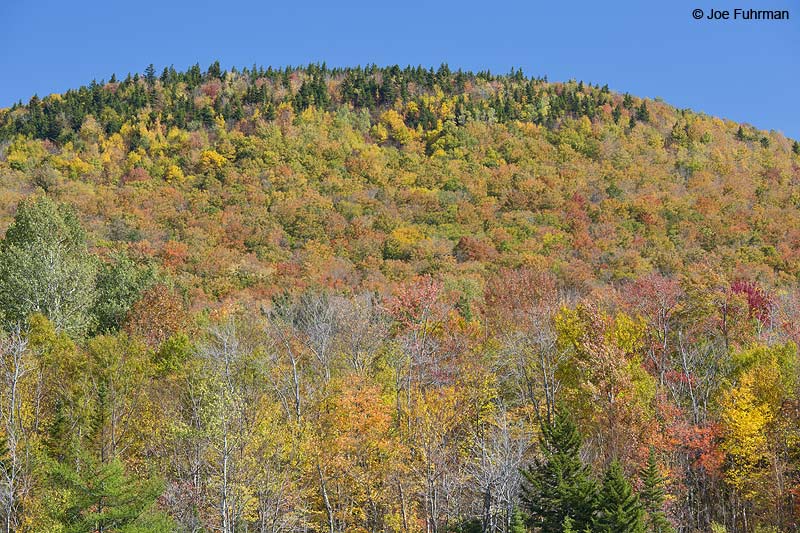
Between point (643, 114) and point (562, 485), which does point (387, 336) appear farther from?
point (643, 114)

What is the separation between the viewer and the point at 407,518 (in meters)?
28.2

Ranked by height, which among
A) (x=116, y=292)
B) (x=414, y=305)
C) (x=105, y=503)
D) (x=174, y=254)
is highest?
(x=174, y=254)

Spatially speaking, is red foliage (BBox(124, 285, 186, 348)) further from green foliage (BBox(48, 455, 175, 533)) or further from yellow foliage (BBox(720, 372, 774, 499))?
yellow foliage (BBox(720, 372, 774, 499))

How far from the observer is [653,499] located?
86.6 feet

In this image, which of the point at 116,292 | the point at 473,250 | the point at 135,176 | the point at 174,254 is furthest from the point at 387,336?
the point at 135,176

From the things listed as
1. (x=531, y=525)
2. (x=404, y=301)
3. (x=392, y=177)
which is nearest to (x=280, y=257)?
(x=392, y=177)

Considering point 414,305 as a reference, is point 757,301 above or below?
above

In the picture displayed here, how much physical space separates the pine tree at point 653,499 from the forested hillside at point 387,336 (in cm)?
15

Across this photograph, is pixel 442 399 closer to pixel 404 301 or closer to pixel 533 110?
pixel 404 301

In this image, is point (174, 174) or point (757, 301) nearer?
point (757, 301)

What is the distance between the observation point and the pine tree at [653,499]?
25.7 meters

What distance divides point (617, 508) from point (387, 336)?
2332 cm

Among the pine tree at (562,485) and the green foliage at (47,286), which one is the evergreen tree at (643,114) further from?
the pine tree at (562,485)

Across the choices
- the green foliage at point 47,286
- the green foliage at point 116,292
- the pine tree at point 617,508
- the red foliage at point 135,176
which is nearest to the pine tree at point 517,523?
the pine tree at point 617,508
